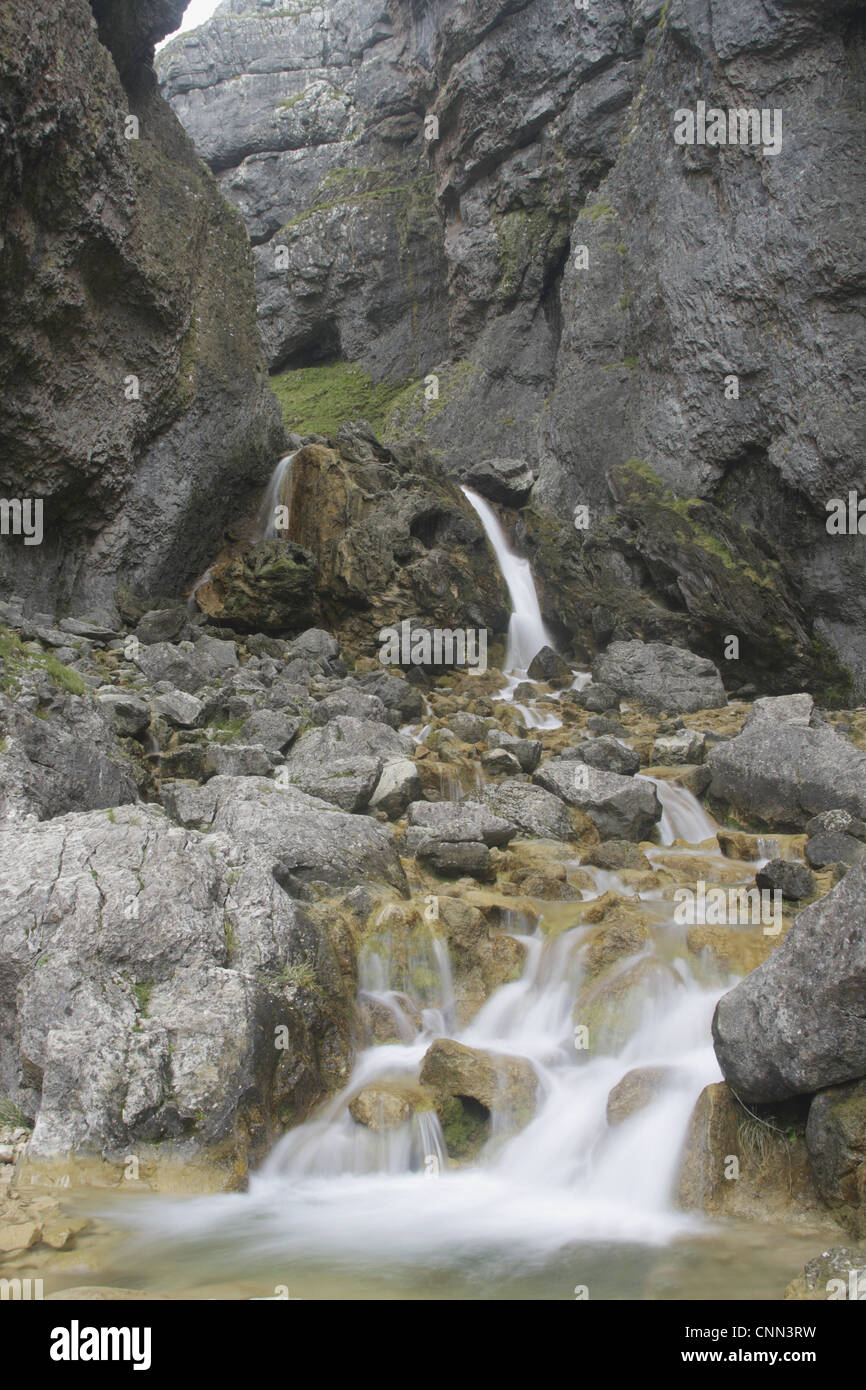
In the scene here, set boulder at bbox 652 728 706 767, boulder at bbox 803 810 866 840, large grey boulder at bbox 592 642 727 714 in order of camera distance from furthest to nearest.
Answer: large grey boulder at bbox 592 642 727 714
boulder at bbox 652 728 706 767
boulder at bbox 803 810 866 840

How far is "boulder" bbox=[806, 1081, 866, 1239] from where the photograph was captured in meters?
5.35

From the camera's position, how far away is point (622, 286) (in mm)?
28594

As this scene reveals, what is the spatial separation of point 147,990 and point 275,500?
1832cm

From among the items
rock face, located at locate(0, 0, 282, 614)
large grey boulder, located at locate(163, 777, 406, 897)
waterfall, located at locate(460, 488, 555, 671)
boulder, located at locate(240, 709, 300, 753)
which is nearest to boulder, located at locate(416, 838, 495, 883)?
large grey boulder, located at locate(163, 777, 406, 897)

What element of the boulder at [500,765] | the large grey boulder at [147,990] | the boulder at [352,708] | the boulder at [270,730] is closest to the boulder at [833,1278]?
the large grey boulder at [147,990]

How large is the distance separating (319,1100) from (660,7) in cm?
3463

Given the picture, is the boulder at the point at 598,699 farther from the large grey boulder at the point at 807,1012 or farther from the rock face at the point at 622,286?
the large grey boulder at the point at 807,1012

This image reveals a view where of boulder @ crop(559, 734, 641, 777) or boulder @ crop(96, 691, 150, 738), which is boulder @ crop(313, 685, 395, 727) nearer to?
boulder @ crop(96, 691, 150, 738)

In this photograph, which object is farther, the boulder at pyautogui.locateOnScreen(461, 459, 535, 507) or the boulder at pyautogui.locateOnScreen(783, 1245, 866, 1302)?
the boulder at pyautogui.locateOnScreen(461, 459, 535, 507)

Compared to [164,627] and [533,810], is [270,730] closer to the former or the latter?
[533,810]

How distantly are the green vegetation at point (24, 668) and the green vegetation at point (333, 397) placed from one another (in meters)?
26.1

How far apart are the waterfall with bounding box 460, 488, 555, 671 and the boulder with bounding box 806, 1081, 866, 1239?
1693 centimetres

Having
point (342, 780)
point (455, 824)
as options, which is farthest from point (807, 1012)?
point (342, 780)

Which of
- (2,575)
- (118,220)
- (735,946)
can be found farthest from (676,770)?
(118,220)
